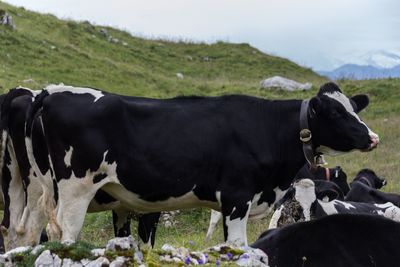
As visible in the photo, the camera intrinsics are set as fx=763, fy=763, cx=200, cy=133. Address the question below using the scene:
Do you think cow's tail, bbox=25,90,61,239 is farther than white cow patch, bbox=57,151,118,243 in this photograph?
Yes

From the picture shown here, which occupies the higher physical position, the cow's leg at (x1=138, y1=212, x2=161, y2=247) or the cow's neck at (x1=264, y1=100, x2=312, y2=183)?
the cow's neck at (x1=264, y1=100, x2=312, y2=183)

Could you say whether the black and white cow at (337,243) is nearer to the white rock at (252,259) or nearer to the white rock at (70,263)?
the white rock at (252,259)

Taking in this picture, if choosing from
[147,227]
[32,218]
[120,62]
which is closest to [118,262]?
[32,218]

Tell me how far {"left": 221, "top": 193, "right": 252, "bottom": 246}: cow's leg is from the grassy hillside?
1573cm

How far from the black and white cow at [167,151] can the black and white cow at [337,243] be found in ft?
4.48

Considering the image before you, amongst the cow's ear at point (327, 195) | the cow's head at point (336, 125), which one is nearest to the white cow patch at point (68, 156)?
the cow's head at point (336, 125)

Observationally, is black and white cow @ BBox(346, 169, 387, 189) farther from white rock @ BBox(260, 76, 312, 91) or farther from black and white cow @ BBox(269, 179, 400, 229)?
white rock @ BBox(260, 76, 312, 91)

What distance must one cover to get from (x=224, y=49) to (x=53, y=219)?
38806mm

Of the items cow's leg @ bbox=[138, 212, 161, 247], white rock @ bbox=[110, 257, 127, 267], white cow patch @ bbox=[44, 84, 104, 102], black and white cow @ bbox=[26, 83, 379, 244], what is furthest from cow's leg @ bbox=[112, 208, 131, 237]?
white rock @ bbox=[110, 257, 127, 267]

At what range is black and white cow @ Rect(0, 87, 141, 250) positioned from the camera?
30.3ft

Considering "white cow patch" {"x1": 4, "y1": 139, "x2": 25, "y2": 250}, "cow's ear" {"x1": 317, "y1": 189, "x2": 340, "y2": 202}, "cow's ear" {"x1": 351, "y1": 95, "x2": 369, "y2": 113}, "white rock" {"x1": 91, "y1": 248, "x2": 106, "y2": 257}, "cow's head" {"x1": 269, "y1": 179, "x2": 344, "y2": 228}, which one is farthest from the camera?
"cow's ear" {"x1": 317, "y1": 189, "x2": 340, "y2": 202}

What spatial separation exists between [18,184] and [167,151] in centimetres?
243

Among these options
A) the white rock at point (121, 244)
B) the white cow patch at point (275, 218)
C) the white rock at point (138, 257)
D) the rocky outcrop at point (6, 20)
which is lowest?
the white cow patch at point (275, 218)

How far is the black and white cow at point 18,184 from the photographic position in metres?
9.23
